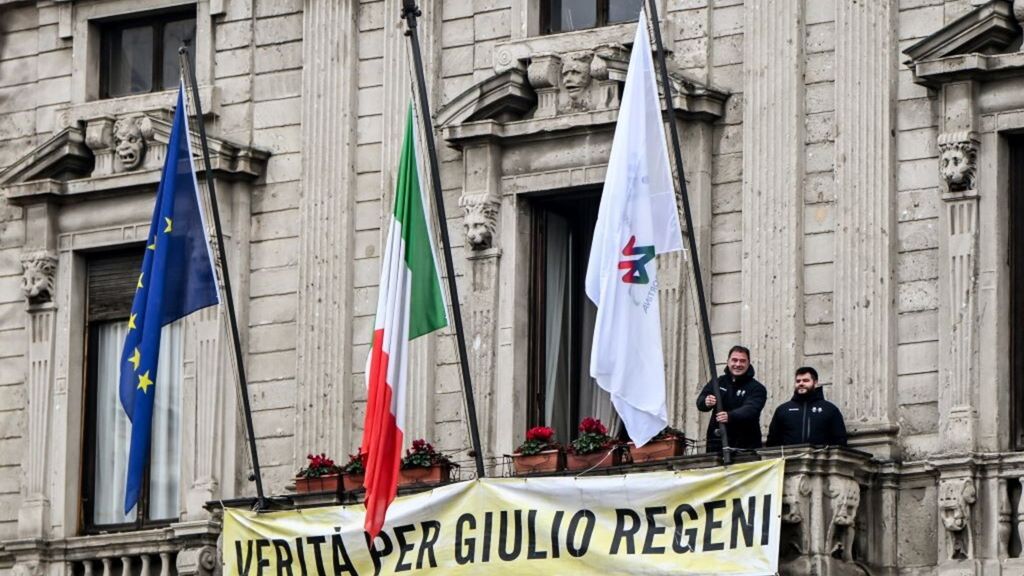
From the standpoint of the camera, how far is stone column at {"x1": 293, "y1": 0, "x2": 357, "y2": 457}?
112ft

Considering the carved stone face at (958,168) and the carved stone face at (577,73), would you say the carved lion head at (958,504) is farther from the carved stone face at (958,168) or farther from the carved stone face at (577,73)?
the carved stone face at (577,73)

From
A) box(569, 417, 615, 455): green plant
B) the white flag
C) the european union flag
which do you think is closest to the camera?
the white flag

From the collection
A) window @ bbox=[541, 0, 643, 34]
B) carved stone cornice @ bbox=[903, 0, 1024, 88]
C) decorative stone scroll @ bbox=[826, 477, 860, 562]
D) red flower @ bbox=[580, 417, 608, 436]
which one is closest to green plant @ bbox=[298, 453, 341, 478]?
red flower @ bbox=[580, 417, 608, 436]

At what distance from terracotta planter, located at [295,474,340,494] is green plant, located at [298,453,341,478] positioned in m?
0.04

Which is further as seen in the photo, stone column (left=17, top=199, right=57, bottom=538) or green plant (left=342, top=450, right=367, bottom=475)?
stone column (left=17, top=199, right=57, bottom=538)

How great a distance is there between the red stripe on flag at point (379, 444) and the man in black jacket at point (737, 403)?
111 inches

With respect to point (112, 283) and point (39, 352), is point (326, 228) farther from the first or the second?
point (39, 352)

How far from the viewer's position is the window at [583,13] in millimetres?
33156

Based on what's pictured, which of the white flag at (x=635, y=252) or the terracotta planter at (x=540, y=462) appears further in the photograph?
the terracotta planter at (x=540, y=462)

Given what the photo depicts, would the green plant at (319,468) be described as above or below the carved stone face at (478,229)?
below

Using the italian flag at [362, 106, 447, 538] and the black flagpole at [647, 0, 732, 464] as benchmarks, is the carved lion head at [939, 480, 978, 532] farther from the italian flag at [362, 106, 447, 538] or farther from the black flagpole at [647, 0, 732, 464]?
the italian flag at [362, 106, 447, 538]

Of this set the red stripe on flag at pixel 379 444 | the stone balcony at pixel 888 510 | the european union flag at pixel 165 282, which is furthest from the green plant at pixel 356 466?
the stone balcony at pixel 888 510

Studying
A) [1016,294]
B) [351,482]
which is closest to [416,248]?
[351,482]

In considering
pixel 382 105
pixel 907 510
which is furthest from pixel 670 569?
pixel 382 105
